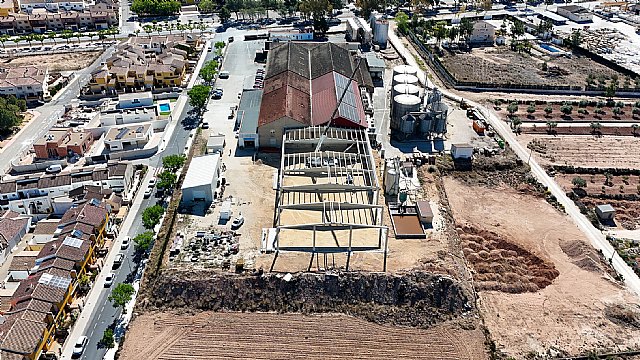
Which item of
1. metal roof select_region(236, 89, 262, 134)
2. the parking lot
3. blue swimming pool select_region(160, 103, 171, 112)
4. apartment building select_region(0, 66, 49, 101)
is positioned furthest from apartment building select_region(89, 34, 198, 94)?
metal roof select_region(236, 89, 262, 134)

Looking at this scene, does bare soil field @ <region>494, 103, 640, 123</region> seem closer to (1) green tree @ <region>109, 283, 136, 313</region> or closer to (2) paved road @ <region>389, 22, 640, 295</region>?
(2) paved road @ <region>389, 22, 640, 295</region>

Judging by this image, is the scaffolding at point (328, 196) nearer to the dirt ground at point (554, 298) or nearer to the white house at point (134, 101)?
the dirt ground at point (554, 298)

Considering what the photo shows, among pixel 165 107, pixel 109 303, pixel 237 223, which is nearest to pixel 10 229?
pixel 109 303

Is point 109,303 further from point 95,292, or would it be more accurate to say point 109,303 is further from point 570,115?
point 570,115

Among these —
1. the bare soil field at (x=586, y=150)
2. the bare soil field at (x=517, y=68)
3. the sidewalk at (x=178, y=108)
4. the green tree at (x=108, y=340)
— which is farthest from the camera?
the bare soil field at (x=517, y=68)

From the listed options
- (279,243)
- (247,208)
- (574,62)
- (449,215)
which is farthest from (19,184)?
(574,62)

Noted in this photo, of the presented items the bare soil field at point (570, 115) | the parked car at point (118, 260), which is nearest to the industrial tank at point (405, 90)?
the bare soil field at point (570, 115)

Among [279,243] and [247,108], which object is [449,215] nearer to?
[279,243]
